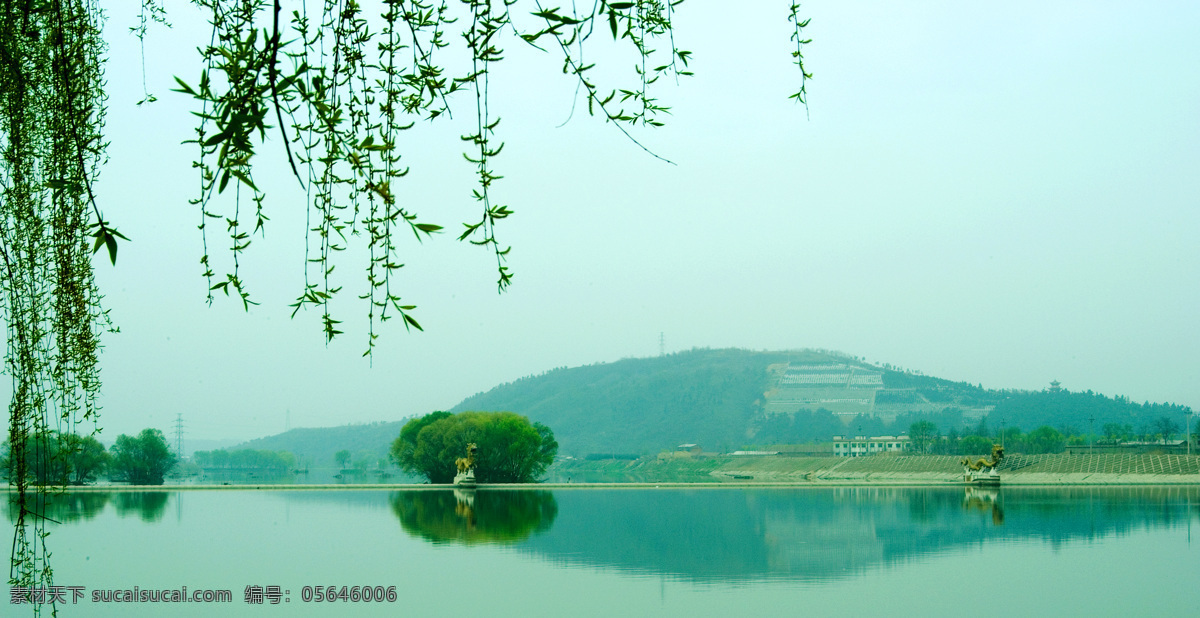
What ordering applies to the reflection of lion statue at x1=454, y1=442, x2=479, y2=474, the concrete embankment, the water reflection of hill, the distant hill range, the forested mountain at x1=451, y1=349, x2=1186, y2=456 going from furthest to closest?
1. the distant hill range
2. the forested mountain at x1=451, y1=349, x2=1186, y2=456
3. the concrete embankment
4. the reflection of lion statue at x1=454, y1=442, x2=479, y2=474
5. the water reflection of hill

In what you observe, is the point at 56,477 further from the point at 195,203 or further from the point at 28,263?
the point at 195,203

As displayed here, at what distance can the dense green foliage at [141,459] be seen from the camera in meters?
46.3

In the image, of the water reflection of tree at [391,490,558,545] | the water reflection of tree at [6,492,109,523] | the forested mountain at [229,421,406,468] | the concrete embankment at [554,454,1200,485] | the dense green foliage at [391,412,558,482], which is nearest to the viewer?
the water reflection of tree at [391,490,558,545]

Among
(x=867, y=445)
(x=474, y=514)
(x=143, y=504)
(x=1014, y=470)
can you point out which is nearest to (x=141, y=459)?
(x=143, y=504)

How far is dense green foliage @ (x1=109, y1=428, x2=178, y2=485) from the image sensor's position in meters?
46.3

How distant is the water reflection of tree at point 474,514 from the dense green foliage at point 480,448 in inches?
228

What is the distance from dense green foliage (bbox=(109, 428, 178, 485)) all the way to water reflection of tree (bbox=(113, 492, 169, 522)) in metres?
7.66

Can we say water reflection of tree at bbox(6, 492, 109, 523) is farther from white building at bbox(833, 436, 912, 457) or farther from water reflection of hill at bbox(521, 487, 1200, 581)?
white building at bbox(833, 436, 912, 457)

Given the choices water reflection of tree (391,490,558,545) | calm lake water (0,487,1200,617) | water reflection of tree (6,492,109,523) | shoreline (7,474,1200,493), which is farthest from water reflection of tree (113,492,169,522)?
water reflection of tree (391,490,558,545)

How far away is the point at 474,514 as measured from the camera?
2780 centimetres

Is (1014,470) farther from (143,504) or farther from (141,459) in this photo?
(141,459)

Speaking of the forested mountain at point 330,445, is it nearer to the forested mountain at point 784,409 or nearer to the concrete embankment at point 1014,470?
the forested mountain at point 784,409

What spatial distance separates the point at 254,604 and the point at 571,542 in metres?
8.16

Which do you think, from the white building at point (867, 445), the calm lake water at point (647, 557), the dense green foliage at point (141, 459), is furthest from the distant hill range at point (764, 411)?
the calm lake water at point (647, 557)
